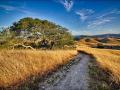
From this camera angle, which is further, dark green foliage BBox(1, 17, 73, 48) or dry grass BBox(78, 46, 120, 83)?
dark green foliage BBox(1, 17, 73, 48)

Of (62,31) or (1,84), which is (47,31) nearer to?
(62,31)

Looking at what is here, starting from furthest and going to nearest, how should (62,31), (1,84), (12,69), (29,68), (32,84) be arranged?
(62,31) → (29,68) → (12,69) → (32,84) → (1,84)

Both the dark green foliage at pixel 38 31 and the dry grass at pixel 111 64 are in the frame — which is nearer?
the dry grass at pixel 111 64

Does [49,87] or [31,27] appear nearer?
[49,87]

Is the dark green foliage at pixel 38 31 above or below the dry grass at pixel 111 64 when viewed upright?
above

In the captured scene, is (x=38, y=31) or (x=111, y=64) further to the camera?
(x=38, y=31)

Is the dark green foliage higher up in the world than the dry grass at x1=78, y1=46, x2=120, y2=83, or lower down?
higher up

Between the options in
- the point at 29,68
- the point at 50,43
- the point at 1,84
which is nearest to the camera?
the point at 1,84

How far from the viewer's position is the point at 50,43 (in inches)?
1341

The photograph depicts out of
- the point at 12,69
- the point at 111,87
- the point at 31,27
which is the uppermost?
the point at 31,27

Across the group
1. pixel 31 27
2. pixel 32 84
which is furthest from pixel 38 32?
pixel 32 84

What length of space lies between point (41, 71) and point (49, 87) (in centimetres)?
240

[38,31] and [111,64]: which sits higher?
[38,31]

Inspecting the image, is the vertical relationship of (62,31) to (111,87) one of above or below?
above
